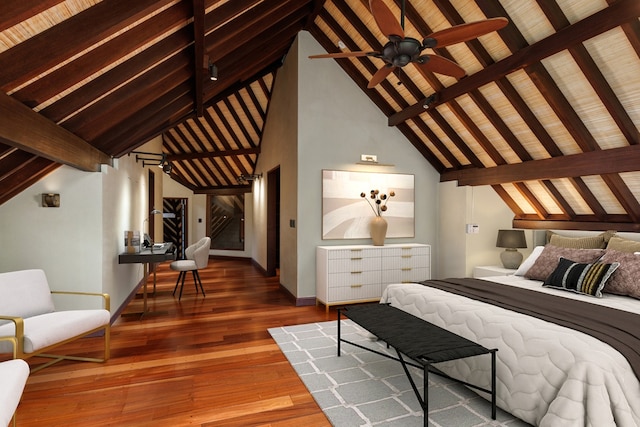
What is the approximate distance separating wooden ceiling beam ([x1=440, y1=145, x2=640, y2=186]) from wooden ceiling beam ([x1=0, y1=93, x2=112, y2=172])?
4737mm

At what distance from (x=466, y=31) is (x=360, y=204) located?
3225mm

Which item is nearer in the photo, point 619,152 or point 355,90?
point 619,152

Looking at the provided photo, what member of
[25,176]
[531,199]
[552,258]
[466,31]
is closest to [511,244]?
[531,199]

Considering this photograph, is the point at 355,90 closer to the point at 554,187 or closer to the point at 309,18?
the point at 309,18

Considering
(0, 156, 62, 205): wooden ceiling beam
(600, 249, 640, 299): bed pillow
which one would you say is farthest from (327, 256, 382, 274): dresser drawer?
(0, 156, 62, 205): wooden ceiling beam

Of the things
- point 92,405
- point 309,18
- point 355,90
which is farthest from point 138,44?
point 355,90

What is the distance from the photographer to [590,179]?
4.01 metres

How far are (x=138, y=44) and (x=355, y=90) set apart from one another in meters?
3.62

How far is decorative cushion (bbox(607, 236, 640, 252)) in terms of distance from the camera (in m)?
3.42

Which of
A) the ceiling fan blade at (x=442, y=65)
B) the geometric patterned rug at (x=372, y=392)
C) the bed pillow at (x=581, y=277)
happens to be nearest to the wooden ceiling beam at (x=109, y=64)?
the ceiling fan blade at (x=442, y=65)

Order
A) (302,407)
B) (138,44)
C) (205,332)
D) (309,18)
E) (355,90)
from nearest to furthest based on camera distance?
(138,44) → (302,407) → (205,332) → (309,18) → (355,90)

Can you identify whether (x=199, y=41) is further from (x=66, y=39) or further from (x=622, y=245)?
(x=622, y=245)

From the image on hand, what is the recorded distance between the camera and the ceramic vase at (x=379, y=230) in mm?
5141

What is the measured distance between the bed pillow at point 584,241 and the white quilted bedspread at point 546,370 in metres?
1.95
